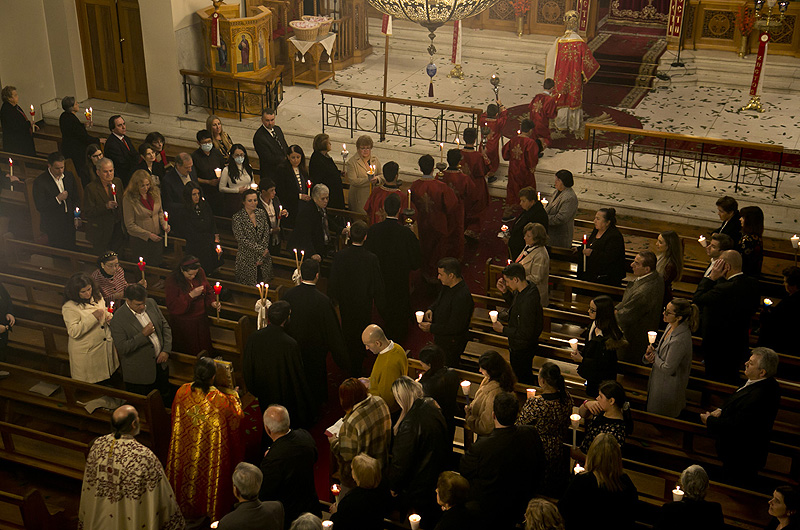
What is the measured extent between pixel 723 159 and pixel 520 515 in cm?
974

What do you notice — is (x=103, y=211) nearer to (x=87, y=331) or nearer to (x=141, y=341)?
(x=87, y=331)

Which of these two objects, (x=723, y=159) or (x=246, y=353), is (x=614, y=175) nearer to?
(x=723, y=159)

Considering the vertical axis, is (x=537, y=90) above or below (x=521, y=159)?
below

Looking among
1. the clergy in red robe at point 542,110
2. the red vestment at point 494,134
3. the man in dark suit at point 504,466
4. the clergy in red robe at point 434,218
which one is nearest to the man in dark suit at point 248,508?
the man in dark suit at point 504,466

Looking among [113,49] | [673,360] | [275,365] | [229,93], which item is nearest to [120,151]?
[229,93]

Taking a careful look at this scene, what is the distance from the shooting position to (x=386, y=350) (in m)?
7.24

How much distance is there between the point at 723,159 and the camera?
14.4 meters

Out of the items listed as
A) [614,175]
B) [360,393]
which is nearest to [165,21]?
[614,175]

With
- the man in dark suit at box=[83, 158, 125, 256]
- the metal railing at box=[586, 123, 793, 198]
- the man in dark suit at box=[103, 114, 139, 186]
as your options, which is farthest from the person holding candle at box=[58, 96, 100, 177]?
the metal railing at box=[586, 123, 793, 198]

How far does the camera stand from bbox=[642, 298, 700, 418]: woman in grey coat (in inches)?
289

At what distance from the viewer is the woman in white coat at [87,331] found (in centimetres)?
788

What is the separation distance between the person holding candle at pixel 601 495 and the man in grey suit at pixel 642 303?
2648mm

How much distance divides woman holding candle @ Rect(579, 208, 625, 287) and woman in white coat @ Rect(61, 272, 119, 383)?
473 centimetres

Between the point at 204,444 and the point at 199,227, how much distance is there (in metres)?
3.77
